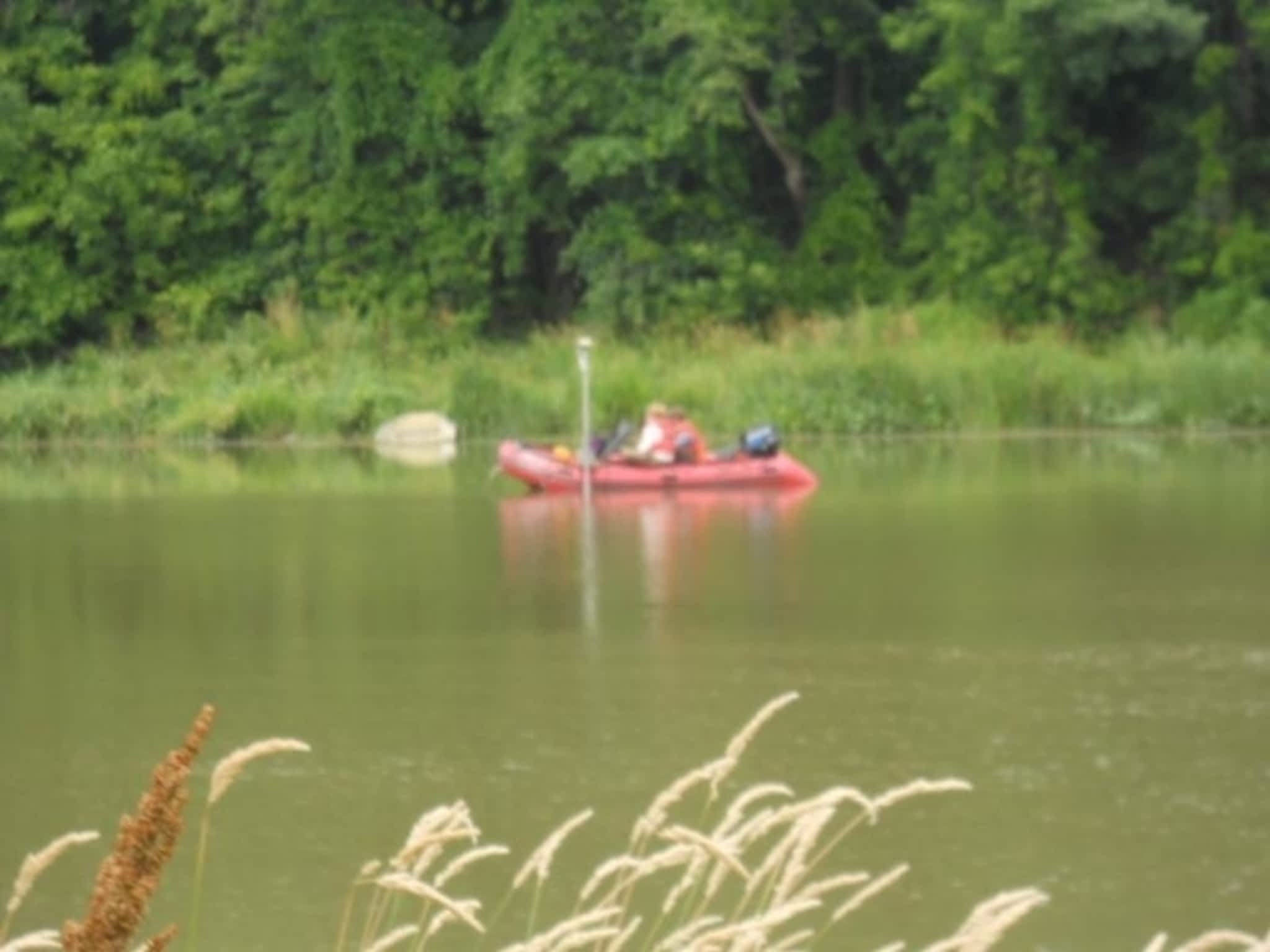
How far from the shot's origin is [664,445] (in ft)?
84.0

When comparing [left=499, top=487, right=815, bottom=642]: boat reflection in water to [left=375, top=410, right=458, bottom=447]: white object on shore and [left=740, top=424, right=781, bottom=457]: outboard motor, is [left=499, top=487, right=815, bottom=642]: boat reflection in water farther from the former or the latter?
[left=375, top=410, right=458, bottom=447]: white object on shore

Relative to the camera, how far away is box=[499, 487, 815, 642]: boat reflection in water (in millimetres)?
17672

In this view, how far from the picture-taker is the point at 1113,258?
37312 millimetres

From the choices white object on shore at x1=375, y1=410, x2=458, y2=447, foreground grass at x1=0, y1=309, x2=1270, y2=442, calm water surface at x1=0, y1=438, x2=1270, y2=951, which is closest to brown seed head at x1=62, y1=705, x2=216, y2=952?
calm water surface at x1=0, y1=438, x2=1270, y2=951

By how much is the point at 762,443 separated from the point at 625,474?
1.26m

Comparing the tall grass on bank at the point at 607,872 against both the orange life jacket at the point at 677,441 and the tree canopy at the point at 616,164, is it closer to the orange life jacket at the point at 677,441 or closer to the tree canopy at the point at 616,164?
the orange life jacket at the point at 677,441

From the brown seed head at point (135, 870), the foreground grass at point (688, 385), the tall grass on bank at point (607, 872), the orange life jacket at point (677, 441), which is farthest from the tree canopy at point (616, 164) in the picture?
the brown seed head at point (135, 870)

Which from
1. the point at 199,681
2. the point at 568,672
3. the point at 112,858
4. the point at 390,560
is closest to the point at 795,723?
the point at 568,672

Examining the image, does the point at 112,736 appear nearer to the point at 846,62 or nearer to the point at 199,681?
the point at 199,681

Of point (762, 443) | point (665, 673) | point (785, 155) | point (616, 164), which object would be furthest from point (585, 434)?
point (785, 155)

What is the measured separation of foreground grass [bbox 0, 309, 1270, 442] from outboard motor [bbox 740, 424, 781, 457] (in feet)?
22.9

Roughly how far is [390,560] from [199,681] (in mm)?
5692

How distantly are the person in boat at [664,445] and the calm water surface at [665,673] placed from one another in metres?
0.53

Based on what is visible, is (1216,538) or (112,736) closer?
(112,736)
